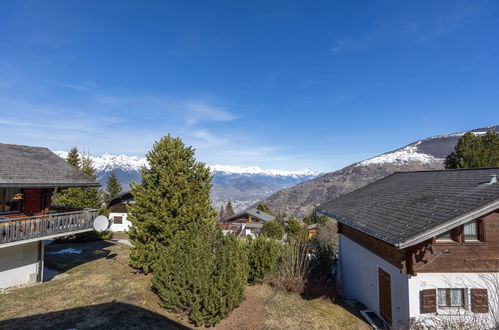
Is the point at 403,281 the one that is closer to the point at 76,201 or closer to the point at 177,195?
the point at 177,195

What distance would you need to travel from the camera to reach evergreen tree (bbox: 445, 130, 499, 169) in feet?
109

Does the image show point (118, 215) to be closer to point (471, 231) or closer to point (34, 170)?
point (34, 170)

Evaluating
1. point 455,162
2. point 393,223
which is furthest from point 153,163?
point 455,162

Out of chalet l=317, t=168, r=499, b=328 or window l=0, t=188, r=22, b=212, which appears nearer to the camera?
chalet l=317, t=168, r=499, b=328

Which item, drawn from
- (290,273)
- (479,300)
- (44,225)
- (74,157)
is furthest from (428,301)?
(74,157)

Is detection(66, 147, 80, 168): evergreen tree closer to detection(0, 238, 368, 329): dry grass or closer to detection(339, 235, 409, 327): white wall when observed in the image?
detection(0, 238, 368, 329): dry grass

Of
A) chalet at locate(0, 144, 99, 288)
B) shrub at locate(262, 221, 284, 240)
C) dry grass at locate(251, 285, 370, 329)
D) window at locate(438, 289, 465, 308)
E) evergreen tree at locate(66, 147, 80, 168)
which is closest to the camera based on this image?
window at locate(438, 289, 465, 308)

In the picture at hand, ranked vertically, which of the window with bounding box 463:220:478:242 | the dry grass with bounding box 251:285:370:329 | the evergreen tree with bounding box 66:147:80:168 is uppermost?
the evergreen tree with bounding box 66:147:80:168

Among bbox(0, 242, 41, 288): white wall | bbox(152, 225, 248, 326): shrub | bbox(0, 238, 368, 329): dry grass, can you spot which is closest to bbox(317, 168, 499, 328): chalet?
bbox(0, 238, 368, 329): dry grass

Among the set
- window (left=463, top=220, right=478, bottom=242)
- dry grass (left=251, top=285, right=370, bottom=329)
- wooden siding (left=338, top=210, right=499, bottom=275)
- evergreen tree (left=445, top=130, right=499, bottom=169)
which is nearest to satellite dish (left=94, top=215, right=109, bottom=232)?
dry grass (left=251, top=285, right=370, bottom=329)

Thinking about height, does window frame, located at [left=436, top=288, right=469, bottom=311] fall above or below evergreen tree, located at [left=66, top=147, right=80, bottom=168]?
below

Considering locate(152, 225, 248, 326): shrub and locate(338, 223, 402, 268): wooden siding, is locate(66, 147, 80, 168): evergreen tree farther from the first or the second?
locate(338, 223, 402, 268): wooden siding

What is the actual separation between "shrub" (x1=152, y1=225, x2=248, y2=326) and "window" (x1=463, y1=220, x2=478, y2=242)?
31.2ft

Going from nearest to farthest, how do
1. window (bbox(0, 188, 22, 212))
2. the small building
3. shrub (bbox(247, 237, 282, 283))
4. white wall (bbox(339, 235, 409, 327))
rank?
white wall (bbox(339, 235, 409, 327)) < window (bbox(0, 188, 22, 212)) < shrub (bbox(247, 237, 282, 283)) < the small building
